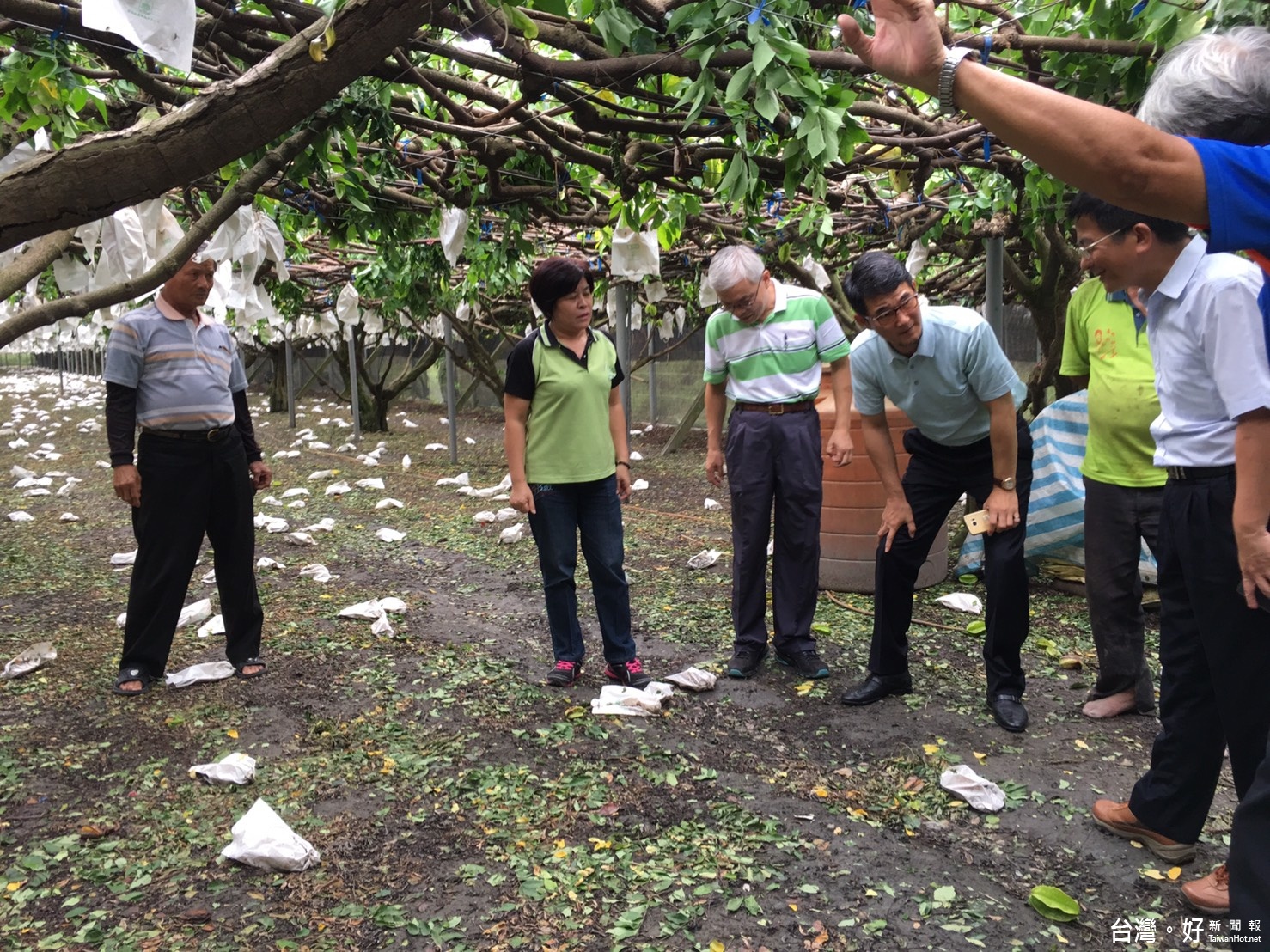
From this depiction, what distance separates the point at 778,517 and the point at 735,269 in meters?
0.99

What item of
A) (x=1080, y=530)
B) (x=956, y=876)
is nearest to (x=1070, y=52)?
(x=1080, y=530)

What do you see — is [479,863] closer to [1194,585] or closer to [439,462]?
[1194,585]

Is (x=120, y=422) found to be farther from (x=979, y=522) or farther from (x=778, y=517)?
(x=979, y=522)

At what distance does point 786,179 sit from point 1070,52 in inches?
42.3

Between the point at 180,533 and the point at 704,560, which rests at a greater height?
the point at 180,533

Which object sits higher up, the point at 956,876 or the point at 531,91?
the point at 531,91

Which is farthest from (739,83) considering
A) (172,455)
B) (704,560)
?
(704,560)

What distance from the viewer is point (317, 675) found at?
388 cm

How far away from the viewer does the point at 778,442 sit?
373cm

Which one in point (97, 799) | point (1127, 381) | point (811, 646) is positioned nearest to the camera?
point (97, 799)

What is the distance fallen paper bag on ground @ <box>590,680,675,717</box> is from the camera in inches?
134

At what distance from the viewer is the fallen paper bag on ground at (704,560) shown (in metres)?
5.71

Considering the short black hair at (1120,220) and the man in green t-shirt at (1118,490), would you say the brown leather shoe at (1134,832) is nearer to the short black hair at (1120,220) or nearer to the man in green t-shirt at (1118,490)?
the man in green t-shirt at (1118,490)

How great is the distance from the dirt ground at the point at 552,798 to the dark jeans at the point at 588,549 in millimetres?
283
